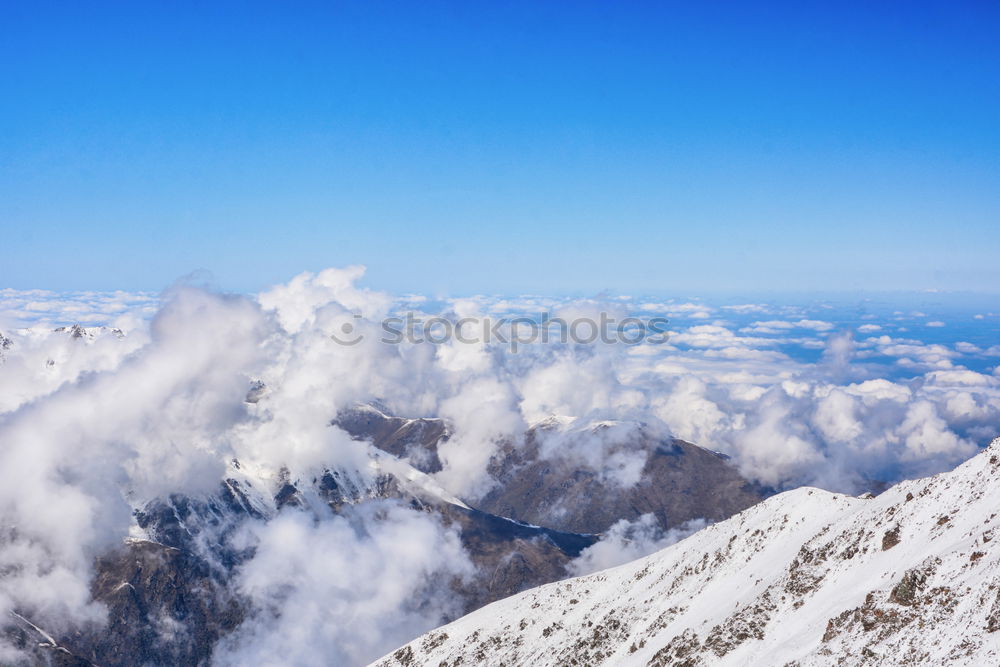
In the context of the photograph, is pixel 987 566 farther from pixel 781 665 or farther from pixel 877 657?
pixel 781 665

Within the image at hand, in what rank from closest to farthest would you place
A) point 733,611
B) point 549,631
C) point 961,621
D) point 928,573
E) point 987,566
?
point 961,621, point 987,566, point 928,573, point 733,611, point 549,631

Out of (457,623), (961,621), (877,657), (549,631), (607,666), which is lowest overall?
(457,623)

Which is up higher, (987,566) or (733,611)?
(987,566)

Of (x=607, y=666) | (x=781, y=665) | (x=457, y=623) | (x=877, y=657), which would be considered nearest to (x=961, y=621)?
(x=877, y=657)

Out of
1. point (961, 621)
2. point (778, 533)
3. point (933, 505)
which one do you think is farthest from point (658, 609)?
point (961, 621)

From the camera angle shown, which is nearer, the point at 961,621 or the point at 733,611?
the point at 961,621

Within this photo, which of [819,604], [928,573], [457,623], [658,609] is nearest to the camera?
[928,573]
